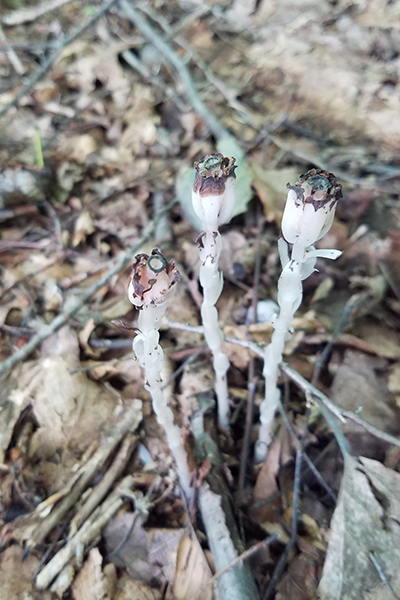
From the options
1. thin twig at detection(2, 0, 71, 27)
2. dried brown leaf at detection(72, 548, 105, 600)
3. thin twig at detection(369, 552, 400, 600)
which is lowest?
dried brown leaf at detection(72, 548, 105, 600)

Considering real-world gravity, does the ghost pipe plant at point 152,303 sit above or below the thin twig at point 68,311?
above

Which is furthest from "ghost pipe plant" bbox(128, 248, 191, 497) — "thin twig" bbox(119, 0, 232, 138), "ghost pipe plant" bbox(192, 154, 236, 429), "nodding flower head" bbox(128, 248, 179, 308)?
"thin twig" bbox(119, 0, 232, 138)

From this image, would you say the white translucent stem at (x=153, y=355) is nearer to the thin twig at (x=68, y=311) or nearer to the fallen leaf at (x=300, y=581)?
the fallen leaf at (x=300, y=581)

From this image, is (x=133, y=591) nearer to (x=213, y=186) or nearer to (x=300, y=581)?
(x=300, y=581)

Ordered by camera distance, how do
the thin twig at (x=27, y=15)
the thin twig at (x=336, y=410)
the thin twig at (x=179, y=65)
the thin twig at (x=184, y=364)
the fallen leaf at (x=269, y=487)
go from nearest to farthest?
the thin twig at (x=336, y=410) → the fallen leaf at (x=269, y=487) → the thin twig at (x=184, y=364) → the thin twig at (x=179, y=65) → the thin twig at (x=27, y=15)

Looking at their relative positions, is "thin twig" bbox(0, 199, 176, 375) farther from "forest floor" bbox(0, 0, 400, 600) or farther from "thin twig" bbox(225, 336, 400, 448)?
"thin twig" bbox(225, 336, 400, 448)

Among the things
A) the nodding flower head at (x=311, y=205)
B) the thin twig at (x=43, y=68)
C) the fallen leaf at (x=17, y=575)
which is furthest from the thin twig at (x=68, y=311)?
the thin twig at (x=43, y=68)

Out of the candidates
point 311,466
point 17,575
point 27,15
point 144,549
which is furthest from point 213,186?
point 27,15

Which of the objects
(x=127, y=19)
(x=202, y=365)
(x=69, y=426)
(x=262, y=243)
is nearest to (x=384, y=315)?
(x=262, y=243)
